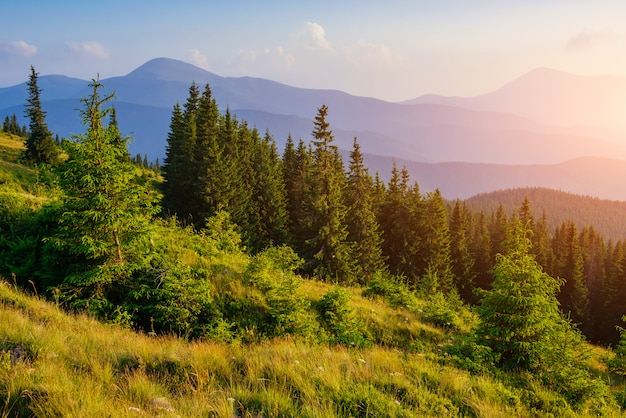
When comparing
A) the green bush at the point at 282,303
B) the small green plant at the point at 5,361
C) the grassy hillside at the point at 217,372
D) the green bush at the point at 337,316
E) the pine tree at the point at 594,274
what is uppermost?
the small green plant at the point at 5,361

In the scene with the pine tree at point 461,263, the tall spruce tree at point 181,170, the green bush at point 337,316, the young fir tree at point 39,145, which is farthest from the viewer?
the pine tree at point 461,263

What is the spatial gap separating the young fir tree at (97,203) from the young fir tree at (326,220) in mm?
22359

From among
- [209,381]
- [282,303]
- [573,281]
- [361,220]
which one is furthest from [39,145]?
[573,281]

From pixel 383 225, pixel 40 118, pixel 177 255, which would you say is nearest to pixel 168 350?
pixel 177 255

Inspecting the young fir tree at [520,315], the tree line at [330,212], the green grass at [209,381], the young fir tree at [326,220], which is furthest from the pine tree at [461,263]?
the green grass at [209,381]

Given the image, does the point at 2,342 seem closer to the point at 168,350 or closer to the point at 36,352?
the point at 36,352

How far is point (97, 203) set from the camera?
7.80 m

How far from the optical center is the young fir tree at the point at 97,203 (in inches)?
307

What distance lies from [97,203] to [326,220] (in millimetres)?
24349

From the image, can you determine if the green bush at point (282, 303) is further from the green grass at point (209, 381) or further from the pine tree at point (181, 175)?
the pine tree at point (181, 175)

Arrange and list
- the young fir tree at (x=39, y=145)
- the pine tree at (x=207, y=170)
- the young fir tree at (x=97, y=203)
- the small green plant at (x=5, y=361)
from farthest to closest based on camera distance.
A: the young fir tree at (x=39, y=145) → the pine tree at (x=207, y=170) → the young fir tree at (x=97, y=203) → the small green plant at (x=5, y=361)

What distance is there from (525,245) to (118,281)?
10007 millimetres

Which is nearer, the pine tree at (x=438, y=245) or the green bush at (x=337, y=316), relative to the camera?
the green bush at (x=337, y=316)

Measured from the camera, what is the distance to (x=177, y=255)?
1158 centimetres
